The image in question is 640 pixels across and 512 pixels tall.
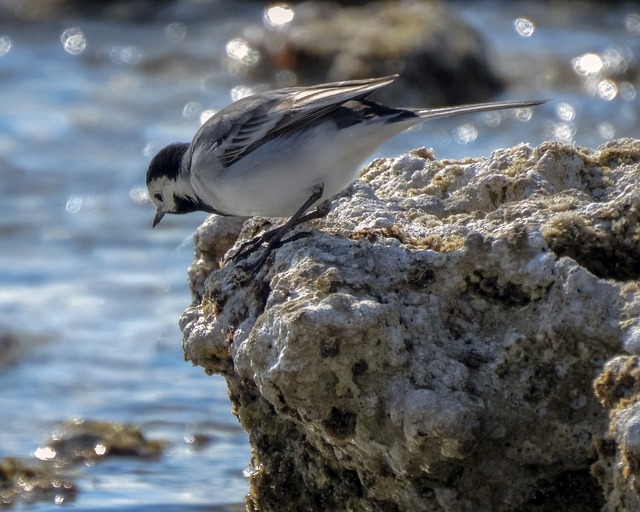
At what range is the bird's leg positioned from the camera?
16.1ft

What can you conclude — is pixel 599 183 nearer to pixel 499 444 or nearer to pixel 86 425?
pixel 499 444

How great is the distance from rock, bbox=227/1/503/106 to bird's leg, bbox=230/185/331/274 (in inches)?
424

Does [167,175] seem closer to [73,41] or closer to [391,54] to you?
[391,54]

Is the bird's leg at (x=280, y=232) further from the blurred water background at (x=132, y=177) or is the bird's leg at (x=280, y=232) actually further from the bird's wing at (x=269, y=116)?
the blurred water background at (x=132, y=177)

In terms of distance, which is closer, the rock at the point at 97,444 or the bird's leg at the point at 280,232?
the bird's leg at the point at 280,232

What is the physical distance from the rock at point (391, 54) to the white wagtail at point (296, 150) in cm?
1058

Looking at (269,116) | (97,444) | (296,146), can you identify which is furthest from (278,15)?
(296,146)

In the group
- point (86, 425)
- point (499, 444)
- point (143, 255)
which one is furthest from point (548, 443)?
point (143, 255)

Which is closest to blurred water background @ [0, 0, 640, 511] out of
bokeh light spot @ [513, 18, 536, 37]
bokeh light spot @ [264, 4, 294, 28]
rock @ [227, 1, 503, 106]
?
bokeh light spot @ [513, 18, 536, 37]

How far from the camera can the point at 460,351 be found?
4.16 meters

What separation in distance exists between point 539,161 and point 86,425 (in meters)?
4.16

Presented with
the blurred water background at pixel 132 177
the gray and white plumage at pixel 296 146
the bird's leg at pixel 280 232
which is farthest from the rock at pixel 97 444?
the bird's leg at pixel 280 232

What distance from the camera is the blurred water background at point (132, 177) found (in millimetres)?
7949

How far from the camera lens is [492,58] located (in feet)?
58.4
